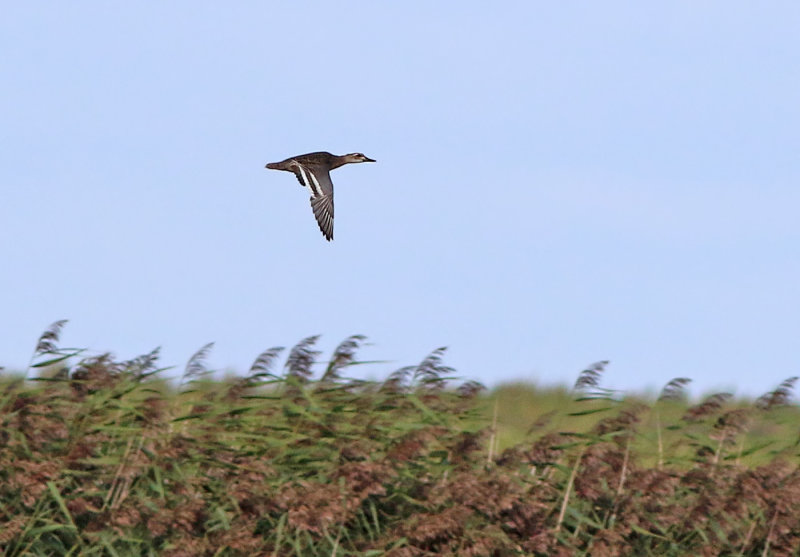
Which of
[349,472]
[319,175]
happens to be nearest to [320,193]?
[319,175]

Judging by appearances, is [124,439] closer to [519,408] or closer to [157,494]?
[157,494]

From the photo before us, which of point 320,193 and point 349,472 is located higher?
point 320,193

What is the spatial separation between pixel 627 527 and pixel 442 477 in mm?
1174

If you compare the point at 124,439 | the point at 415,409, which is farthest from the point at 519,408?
the point at 124,439

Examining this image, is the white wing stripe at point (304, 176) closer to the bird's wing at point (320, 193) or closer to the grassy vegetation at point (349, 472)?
the bird's wing at point (320, 193)

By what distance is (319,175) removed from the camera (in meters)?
13.1

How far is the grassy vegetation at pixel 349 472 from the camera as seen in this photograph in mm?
7148

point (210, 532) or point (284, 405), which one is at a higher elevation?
point (284, 405)

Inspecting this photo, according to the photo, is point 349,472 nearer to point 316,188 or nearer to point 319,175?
point 316,188

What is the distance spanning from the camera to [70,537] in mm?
7289

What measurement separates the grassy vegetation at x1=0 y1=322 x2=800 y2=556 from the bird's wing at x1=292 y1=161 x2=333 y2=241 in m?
3.98

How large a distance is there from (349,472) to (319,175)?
6.31 m

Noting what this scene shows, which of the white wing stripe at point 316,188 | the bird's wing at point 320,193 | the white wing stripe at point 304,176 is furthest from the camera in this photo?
the white wing stripe at point 304,176

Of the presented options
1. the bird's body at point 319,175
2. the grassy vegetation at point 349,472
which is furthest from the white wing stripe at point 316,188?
the grassy vegetation at point 349,472
